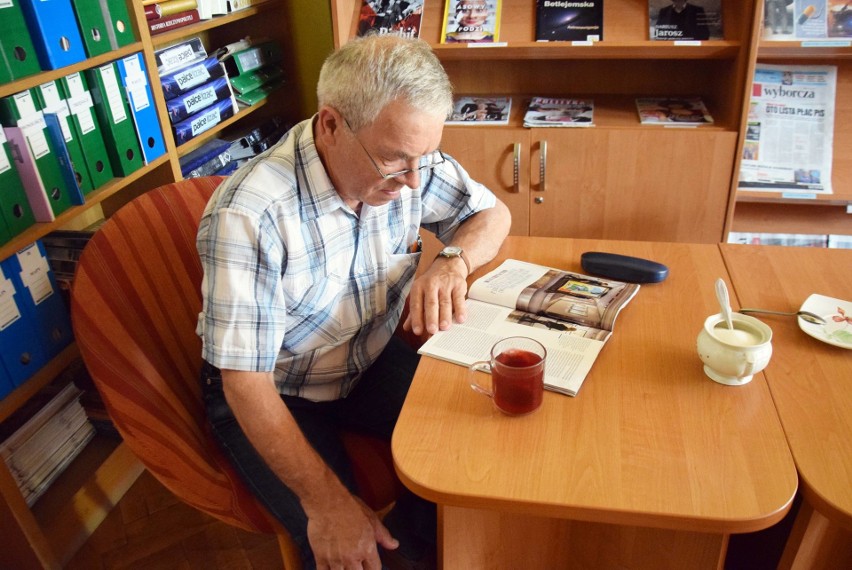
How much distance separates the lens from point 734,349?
3.13 feet

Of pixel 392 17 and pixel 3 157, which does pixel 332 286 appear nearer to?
pixel 3 157

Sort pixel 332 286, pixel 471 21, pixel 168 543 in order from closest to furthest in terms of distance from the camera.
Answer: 1. pixel 332 286
2. pixel 168 543
3. pixel 471 21

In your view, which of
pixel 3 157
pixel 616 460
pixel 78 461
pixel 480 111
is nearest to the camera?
pixel 616 460

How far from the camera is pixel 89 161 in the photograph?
1.66 m

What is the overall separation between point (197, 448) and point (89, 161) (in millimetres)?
897

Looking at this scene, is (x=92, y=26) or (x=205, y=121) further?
(x=205, y=121)

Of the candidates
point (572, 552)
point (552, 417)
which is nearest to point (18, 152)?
point (552, 417)

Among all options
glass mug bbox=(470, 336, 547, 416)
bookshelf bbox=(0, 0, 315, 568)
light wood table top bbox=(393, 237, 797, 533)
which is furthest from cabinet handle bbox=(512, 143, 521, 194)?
glass mug bbox=(470, 336, 547, 416)

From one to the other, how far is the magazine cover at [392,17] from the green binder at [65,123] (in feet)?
3.68

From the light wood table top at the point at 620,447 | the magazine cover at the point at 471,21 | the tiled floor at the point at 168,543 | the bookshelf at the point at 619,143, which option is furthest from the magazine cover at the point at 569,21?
the tiled floor at the point at 168,543

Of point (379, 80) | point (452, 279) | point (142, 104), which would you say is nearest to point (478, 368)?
point (452, 279)

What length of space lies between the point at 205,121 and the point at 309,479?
1.45m

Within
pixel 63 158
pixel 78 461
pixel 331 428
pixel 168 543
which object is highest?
pixel 63 158

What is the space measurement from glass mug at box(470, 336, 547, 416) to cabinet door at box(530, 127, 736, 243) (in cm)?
146
